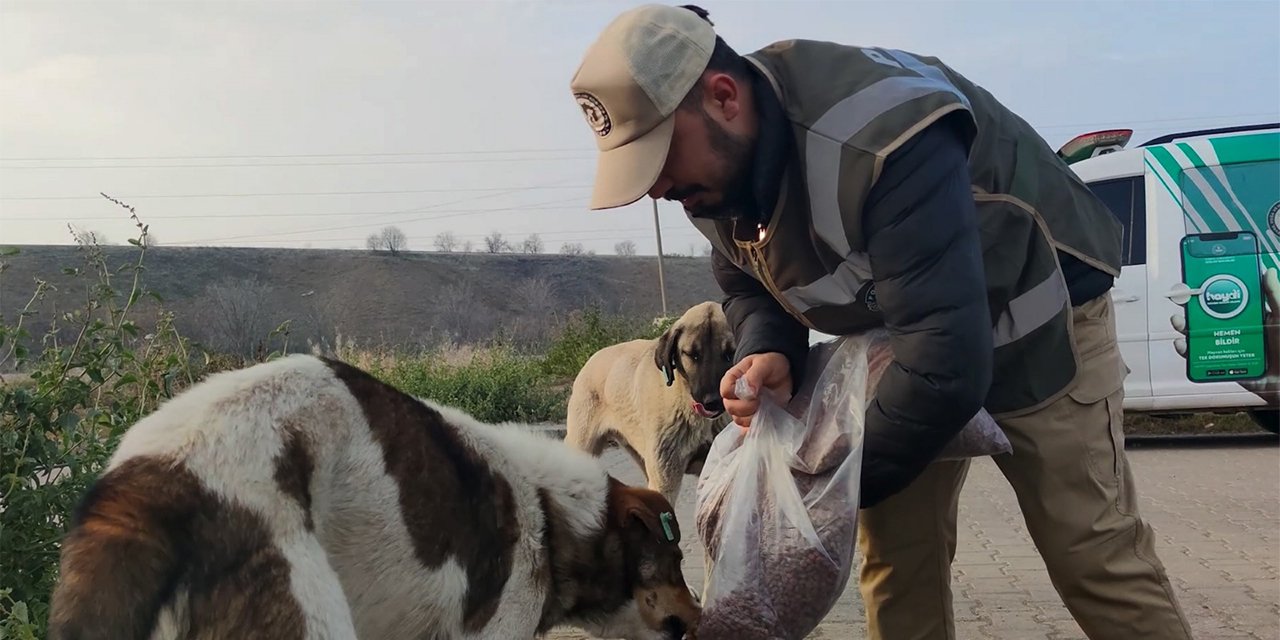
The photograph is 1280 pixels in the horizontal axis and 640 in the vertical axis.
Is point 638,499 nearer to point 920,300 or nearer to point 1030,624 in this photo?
point 920,300

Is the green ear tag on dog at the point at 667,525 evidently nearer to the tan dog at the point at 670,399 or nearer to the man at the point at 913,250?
the man at the point at 913,250

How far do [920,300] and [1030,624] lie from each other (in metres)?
3.38

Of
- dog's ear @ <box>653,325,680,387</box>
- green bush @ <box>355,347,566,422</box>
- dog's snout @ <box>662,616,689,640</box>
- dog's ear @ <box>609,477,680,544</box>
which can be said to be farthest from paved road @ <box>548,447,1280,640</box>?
green bush @ <box>355,347,566,422</box>

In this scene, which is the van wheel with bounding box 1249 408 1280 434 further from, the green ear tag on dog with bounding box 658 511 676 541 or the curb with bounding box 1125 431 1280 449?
the green ear tag on dog with bounding box 658 511 676 541

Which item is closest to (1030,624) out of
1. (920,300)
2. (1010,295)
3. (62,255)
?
(1010,295)

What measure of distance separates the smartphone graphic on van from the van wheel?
1.39m

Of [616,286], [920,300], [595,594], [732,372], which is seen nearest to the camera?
[920,300]

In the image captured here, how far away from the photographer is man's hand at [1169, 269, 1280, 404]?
378 inches

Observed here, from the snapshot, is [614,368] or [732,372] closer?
[732,372]

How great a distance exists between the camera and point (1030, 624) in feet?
16.4

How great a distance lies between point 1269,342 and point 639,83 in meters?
9.54

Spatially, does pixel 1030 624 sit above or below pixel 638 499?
below

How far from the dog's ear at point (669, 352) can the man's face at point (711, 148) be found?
3.47 meters

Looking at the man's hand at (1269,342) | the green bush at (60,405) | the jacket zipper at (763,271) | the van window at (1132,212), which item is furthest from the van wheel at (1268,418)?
the green bush at (60,405)
